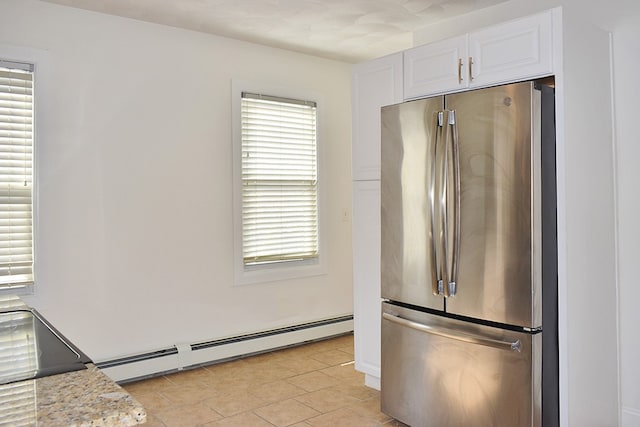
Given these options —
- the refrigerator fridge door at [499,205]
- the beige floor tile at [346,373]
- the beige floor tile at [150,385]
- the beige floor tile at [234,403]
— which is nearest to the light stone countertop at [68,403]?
the refrigerator fridge door at [499,205]

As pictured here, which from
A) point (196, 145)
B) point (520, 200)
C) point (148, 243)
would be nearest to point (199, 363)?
A: point (148, 243)

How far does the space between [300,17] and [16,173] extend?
2.17 metres

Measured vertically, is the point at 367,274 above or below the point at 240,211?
below

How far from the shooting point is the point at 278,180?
4512 mm

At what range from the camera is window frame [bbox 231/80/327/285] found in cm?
423

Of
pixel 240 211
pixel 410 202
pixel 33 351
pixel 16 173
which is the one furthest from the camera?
pixel 240 211

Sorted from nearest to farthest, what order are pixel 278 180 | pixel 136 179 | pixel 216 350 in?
pixel 136 179 < pixel 216 350 < pixel 278 180

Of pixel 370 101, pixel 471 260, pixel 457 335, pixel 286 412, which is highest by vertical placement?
pixel 370 101

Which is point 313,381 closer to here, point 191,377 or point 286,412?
point 286,412

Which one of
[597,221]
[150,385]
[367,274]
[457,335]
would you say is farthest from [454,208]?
[150,385]

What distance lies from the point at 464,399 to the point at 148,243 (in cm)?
244

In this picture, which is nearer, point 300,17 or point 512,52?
point 512,52

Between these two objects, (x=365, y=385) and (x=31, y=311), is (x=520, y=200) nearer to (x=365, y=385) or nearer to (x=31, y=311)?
(x=365, y=385)

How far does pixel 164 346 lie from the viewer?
12.6 ft
